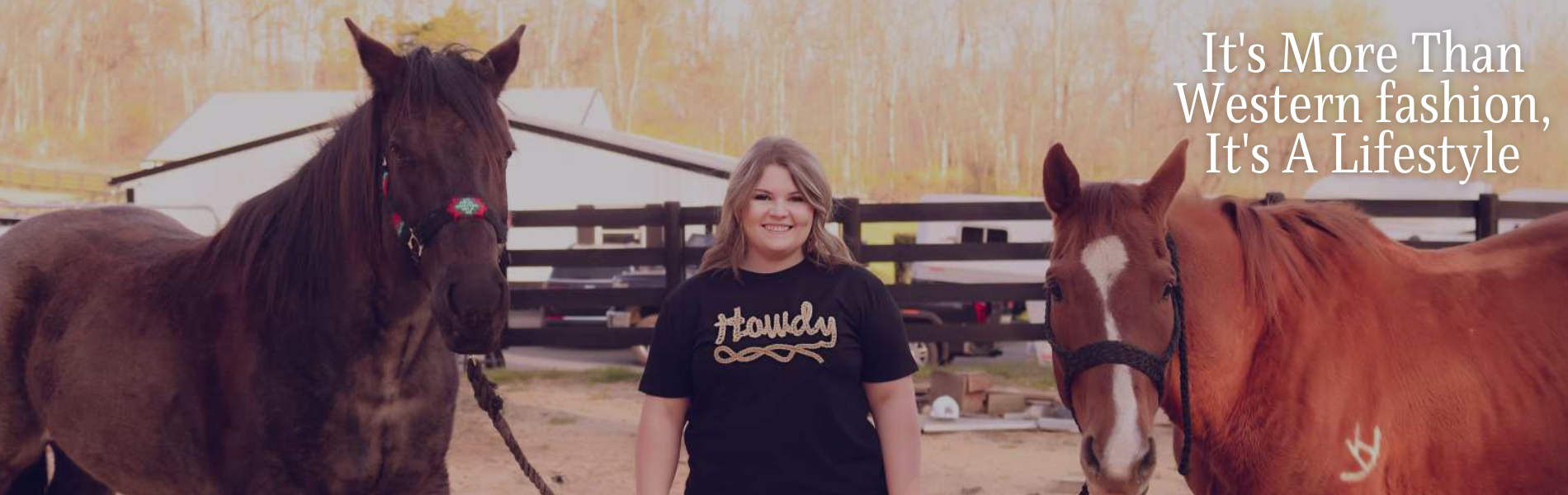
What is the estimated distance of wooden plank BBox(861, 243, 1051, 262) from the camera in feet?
27.3

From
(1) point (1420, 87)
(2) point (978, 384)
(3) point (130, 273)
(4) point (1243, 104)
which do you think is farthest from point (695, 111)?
(3) point (130, 273)

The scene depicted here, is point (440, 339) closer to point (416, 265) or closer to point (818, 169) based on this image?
point (416, 265)

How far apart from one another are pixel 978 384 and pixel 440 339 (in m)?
5.76

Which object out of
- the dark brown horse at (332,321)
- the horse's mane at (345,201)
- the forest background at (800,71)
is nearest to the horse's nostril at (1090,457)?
the dark brown horse at (332,321)

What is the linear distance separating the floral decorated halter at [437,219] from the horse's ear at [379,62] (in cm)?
23

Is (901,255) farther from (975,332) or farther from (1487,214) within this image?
(1487,214)

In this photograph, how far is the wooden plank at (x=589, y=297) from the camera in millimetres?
8297

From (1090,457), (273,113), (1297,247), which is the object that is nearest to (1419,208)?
(1297,247)

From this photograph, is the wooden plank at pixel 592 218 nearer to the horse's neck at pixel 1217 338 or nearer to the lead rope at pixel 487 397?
the lead rope at pixel 487 397

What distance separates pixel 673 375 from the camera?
2.23 m

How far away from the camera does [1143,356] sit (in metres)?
2.32

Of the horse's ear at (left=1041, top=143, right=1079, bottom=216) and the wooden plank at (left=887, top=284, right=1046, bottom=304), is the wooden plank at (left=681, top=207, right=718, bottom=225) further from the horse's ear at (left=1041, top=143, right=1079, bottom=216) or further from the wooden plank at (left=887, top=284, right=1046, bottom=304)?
the horse's ear at (left=1041, top=143, right=1079, bottom=216)

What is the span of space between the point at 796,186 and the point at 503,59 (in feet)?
4.18

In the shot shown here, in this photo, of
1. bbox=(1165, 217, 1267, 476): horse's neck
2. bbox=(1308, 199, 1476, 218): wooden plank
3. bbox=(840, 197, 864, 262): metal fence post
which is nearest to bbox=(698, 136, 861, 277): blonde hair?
bbox=(1165, 217, 1267, 476): horse's neck
